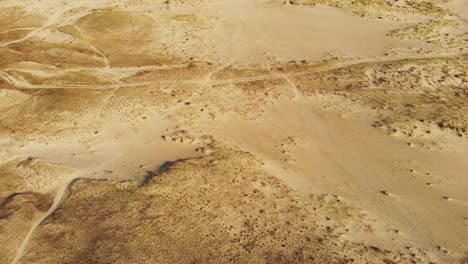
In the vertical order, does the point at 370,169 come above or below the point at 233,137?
above

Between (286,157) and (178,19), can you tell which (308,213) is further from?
(178,19)

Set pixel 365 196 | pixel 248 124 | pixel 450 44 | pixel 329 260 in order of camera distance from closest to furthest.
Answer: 1. pixel 329 260
2. pixel 365 196
3. pixel 248 124
4. pixel 450 44

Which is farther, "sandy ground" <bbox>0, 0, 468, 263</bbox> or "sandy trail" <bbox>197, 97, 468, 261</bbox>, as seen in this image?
"sandy trail" <bbox>197, 97, 468, 261</bbox>

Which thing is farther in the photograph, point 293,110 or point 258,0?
point 258,0

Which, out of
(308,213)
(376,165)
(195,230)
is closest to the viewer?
(195,230)

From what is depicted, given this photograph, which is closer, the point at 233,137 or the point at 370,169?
the point at 370,169

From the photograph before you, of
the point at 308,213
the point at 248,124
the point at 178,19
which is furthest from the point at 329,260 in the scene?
the point at 178,19

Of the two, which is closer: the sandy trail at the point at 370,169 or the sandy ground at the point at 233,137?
the sandy ground at the point at 233,137
